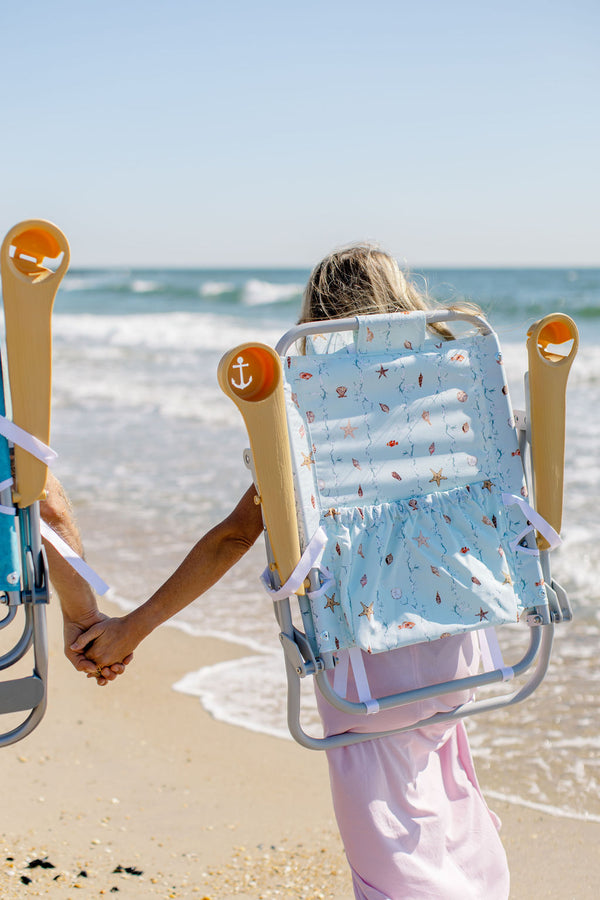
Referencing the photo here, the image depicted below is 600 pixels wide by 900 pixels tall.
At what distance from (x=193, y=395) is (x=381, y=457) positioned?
8522 millimetres

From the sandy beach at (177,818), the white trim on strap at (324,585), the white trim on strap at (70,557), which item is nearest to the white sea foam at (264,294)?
the sandy beach at (177,818)

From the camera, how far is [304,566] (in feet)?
Answer: 5.74

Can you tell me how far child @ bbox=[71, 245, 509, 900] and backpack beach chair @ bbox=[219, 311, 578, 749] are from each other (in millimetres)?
82

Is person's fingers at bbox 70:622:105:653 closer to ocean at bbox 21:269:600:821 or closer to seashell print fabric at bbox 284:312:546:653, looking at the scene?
seashell print fabric at bbox 284:312:546:653

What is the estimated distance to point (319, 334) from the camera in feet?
6.21

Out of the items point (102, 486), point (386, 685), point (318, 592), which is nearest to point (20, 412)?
point (318, 592)

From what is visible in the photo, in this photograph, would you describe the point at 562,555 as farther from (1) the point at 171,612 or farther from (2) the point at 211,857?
(1) the point at 171,612

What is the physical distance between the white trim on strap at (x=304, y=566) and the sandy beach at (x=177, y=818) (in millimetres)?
1123

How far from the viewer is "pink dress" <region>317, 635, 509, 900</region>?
1.90 metres

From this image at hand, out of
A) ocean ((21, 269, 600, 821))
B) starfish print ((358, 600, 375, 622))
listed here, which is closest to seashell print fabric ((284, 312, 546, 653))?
starfish print ((358, 600, 375, 622))

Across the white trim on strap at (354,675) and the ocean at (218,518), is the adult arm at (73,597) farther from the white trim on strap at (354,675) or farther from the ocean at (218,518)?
the ocean at (218,518)

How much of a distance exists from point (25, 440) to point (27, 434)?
1 centimetres

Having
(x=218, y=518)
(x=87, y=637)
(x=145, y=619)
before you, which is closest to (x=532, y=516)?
(x=145, y=619)

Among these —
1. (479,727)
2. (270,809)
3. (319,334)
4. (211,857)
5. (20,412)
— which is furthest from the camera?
(479,727)
